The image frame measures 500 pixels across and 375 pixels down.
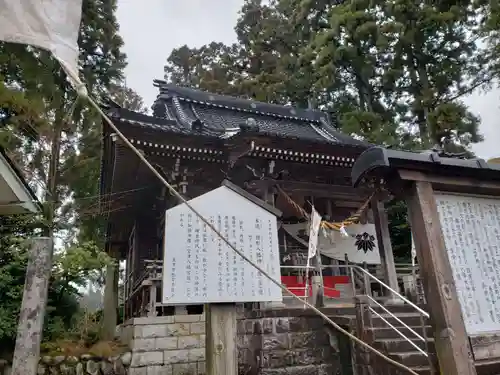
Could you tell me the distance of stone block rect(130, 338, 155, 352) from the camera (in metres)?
5.92

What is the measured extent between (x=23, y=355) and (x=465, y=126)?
1661cm

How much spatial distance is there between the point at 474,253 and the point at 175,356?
190 inches

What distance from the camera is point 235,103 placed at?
13.6 m

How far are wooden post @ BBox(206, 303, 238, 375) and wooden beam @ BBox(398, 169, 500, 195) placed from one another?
6.63ft

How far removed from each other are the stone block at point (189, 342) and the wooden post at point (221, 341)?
10.2 feet

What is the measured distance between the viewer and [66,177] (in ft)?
39.9

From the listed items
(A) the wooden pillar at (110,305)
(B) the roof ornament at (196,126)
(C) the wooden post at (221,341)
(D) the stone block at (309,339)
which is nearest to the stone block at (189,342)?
(D) the stone block at (309,339)

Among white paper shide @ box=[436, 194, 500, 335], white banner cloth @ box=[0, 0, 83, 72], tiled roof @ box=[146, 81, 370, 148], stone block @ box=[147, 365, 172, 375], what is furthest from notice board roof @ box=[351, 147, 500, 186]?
tiled roof @ box=[146, 81, 370, 148]

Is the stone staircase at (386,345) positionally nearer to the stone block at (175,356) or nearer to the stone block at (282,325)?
the stone block at (282,325)

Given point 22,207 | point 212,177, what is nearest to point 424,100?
point 212,177

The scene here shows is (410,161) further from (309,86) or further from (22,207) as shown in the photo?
(309,86)

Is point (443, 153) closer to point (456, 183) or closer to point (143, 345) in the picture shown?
point (456, 183)

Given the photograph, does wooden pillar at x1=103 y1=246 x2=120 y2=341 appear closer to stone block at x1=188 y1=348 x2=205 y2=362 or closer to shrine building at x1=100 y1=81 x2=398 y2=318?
shrine building at x1=100 y1=81 x2=398 y2=318

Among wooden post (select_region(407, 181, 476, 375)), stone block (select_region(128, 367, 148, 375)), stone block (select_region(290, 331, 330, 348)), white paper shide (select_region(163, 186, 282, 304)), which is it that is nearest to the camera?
wooden post (select_region(407, 181, 476, 375))
